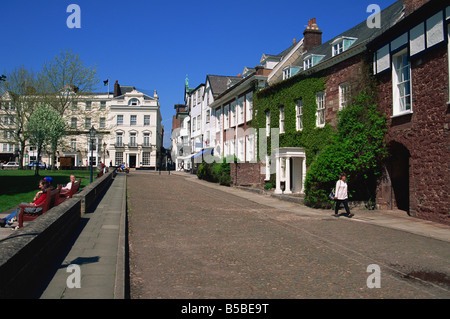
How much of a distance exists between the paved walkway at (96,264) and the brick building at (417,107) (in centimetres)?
1060

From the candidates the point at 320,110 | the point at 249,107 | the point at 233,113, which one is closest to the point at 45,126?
the point at 233,113

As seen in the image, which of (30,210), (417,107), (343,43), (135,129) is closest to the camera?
(30,210)

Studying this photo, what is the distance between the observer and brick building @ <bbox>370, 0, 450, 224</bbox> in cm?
1285

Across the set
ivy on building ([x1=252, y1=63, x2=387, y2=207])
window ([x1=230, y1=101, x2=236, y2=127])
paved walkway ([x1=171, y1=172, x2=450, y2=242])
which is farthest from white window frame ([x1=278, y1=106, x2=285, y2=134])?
window ([x1=230, y1=101, x2=236, y2=127])

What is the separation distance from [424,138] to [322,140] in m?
6.96

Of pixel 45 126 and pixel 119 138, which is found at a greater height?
pixel 119 138

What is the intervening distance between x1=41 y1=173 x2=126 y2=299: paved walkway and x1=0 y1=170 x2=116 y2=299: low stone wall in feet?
0.77

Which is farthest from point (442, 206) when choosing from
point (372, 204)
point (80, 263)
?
point (80, 263)

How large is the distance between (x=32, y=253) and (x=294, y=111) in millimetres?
19842

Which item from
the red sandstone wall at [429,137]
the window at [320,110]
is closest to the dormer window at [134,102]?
the window at [320,110]

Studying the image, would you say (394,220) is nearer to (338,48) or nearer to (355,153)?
(355,153)

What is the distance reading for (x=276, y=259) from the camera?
7684 mm
